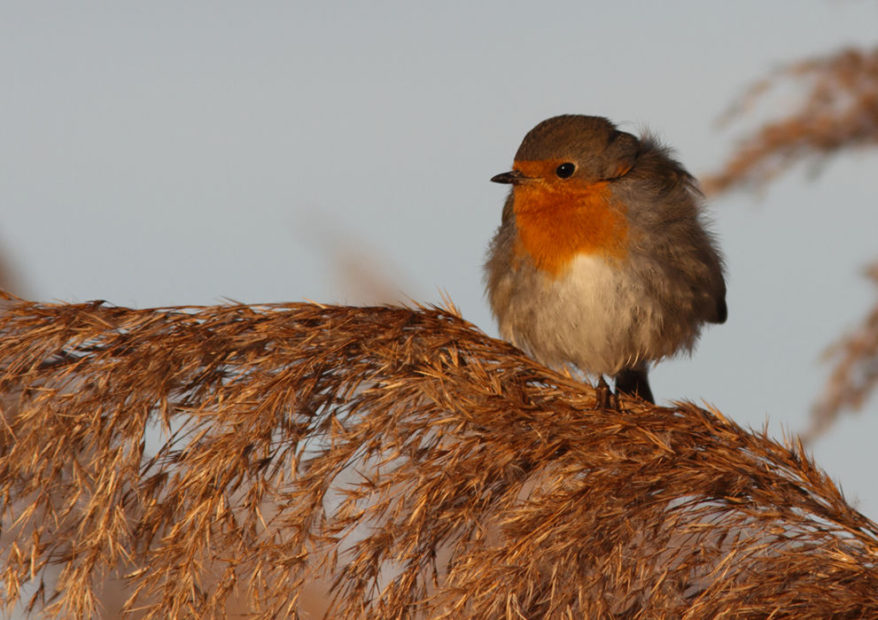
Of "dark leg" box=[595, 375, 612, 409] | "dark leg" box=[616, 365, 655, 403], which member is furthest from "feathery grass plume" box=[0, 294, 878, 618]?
"dark leg" box=[616, 365, 655, 403]

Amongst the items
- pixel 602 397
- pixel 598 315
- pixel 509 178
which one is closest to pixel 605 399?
pixel 602 397

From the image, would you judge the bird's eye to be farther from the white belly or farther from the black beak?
the white belly

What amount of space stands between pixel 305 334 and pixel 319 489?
1.37 feet

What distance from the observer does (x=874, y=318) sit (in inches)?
132

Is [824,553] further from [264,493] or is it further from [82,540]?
[82,540]

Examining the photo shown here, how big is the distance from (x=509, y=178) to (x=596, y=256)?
43 cm

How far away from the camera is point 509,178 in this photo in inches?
153

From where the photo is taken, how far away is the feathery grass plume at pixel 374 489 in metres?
2.31

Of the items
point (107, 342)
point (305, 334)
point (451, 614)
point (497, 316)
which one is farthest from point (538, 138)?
point (451, 614)

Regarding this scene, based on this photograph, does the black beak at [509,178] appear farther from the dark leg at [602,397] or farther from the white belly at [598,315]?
the dark leg at [602,397]

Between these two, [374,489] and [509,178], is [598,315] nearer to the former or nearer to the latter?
[509,178]

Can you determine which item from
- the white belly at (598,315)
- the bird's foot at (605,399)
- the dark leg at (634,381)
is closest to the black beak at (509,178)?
the white belly at (598,315)

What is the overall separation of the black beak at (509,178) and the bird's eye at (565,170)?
12 cm

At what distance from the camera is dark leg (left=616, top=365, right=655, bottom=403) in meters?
4.44
